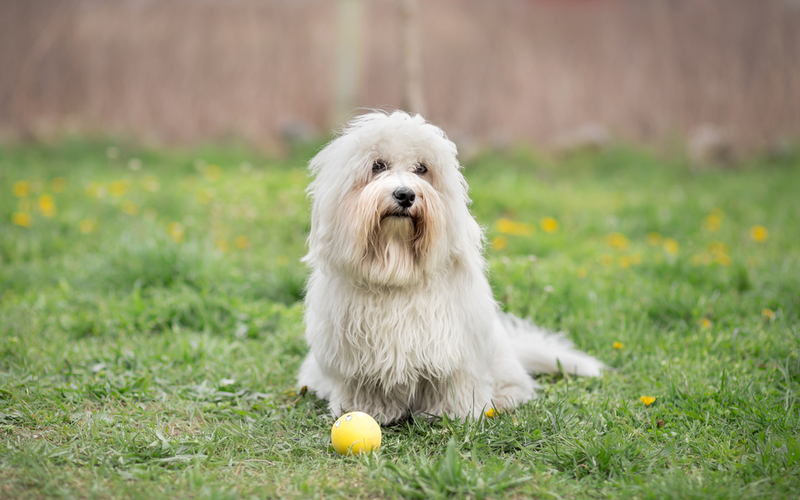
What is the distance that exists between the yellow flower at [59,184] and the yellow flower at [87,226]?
1.14 metres

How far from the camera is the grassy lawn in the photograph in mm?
2420

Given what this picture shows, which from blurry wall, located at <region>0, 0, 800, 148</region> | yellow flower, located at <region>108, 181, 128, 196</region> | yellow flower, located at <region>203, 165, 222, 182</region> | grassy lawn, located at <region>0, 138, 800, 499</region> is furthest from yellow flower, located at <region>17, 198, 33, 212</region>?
blurry wall, located at <region>0, 0, 800, 148</region>

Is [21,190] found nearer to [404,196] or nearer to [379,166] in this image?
[379,166]

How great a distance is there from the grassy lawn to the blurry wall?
2.01 m

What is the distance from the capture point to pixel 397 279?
2.70 metres

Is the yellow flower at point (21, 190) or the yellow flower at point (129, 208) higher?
the yellow flower at point (21, 190)

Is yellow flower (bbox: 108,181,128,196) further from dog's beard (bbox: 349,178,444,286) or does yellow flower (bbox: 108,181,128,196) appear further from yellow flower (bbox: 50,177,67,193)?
dog's beard (bbox: 349,178,444,286)

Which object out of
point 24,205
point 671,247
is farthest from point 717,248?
point 24,205

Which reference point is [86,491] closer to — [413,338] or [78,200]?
[413,338]

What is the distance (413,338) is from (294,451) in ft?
2.29

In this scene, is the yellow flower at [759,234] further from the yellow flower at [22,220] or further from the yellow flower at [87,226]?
the yellow flower at [22,220]

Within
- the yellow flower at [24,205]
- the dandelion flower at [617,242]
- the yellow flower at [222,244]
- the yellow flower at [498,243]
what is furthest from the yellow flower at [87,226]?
the dandelion flower at [617,242]

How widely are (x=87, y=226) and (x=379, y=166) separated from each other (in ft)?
12.5

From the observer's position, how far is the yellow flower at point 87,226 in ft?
18.0
